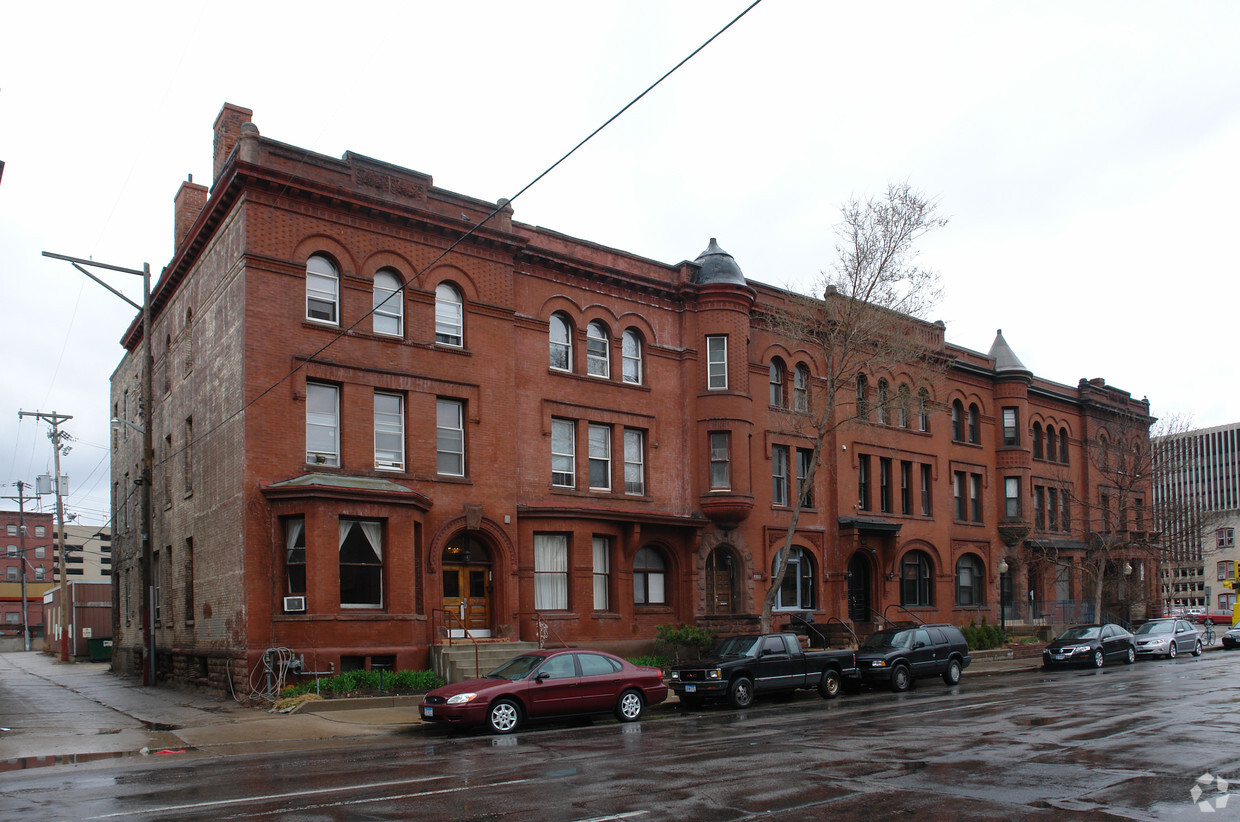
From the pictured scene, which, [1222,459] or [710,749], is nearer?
[710,749]

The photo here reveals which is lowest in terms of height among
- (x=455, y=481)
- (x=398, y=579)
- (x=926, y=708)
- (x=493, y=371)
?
(x=926, y=708)

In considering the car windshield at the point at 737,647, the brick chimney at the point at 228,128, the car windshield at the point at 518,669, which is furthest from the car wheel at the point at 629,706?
the brick chimney at the point at 228,128

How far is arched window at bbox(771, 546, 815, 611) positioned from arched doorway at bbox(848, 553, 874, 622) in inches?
106

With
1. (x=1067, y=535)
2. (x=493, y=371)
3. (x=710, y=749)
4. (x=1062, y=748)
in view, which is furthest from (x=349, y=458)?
(x=1067, y=535)

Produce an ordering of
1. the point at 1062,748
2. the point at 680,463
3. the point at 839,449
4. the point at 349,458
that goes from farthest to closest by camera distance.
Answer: the point at 839,449 → the point at 680,463 → the point at 349,458 → the point at 1062,748

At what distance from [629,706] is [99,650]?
1433 inches

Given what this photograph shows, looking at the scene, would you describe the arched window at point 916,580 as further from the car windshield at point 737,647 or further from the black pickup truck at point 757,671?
the car windshield at point 737,647

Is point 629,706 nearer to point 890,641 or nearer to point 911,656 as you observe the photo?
point 890,641

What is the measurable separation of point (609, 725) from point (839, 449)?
1928 centimetres

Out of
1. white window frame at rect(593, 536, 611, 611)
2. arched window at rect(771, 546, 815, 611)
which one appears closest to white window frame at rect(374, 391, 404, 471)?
white window frame at rect(593, 536, 611, 611)

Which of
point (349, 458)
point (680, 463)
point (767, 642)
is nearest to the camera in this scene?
point (767, 642)

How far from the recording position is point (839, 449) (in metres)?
34.7

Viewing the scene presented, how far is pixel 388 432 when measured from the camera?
24078 millimetres

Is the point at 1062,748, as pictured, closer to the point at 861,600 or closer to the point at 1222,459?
the point at 861,600
